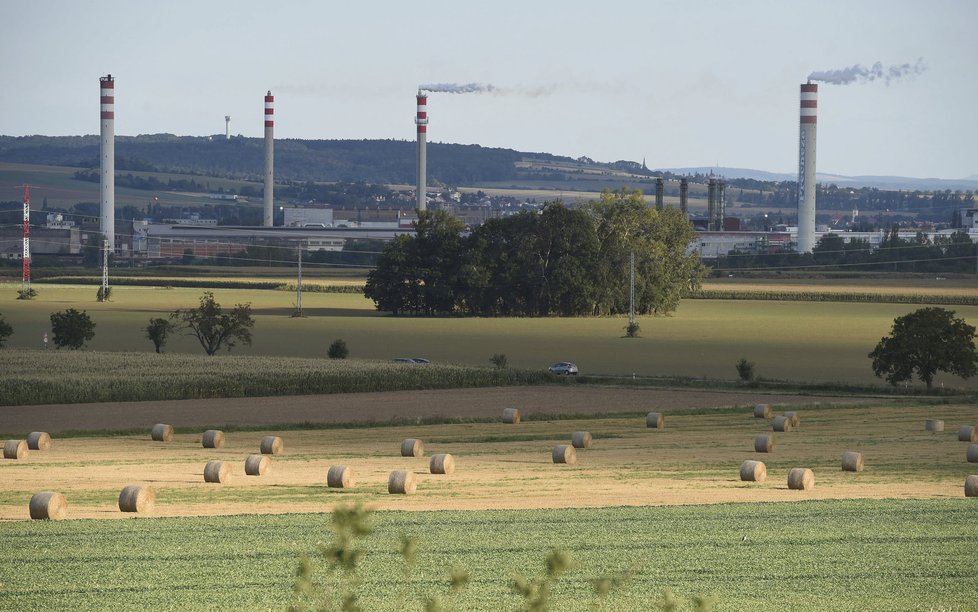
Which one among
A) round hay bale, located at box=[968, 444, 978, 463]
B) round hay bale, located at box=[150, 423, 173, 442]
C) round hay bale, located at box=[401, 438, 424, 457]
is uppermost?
round hay bale, located at box=[968, 444, 978, 463]

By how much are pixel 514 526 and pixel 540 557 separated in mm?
2641

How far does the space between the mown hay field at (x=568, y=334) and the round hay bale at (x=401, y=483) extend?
33637 millimetres

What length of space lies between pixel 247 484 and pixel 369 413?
55.4 ft

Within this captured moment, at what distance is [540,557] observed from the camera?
19.0 meters

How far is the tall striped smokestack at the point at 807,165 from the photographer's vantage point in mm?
165750

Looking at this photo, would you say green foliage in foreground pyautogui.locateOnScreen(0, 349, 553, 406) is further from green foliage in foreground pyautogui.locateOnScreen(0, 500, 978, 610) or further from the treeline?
the treeline

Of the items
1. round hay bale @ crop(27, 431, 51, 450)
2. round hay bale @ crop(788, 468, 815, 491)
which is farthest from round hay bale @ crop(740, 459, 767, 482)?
round hay bale @ crop(27, 431, 51, 450)

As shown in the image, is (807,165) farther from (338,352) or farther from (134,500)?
(134,500)

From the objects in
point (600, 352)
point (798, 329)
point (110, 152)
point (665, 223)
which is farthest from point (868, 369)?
point (110, 152)

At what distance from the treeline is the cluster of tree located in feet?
171

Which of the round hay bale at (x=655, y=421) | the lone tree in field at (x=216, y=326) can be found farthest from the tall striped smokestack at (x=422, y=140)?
the round hay bale at (x=655, y=421)

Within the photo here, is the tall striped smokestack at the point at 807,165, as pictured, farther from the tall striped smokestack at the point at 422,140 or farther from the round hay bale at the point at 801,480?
the round hay bale at the point at 801,480

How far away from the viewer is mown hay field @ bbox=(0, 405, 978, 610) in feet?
55.5

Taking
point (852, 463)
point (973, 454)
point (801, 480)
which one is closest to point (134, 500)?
point (801, 480)
